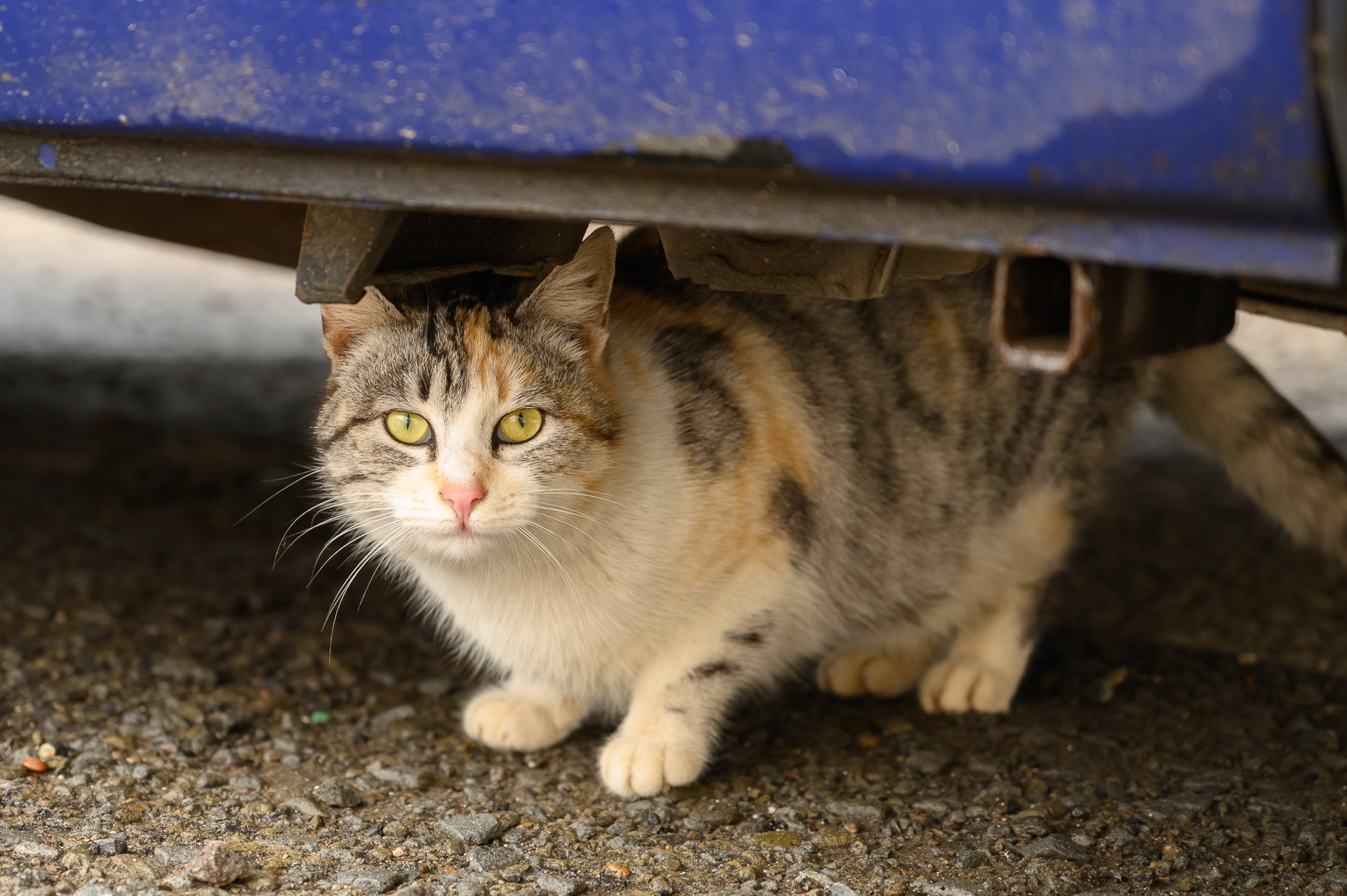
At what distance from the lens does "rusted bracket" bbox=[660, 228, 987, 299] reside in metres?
1.66

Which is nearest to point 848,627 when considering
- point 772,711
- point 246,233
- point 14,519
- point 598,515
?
point 772,711

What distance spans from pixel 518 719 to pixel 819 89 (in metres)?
1.52

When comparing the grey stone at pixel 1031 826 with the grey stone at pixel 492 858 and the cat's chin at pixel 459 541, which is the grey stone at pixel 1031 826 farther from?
the cat's chin at pixel 459 541

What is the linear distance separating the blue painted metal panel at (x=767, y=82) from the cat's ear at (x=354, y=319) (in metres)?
0.54

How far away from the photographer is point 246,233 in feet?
11.0

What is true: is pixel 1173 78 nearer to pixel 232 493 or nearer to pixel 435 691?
pixel 435 691

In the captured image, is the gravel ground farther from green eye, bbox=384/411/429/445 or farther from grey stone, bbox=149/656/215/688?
green eye, bbox=384/411/429/445

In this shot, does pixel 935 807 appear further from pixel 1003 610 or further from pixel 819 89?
pixel 819 89

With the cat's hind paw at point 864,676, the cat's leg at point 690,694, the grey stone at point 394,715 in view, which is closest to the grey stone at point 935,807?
the cat's leg at point 690,694

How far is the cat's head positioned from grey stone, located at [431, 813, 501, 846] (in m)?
0.44

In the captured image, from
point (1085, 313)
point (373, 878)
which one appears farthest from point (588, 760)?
point (1085, 313)

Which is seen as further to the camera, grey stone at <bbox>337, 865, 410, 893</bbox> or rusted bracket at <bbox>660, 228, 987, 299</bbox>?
grey stone at <bbox>337, 865, 410, 893</bbox>

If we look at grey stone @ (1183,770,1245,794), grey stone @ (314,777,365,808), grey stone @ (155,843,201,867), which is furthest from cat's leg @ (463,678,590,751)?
grey stone @ (1183,770,1245,794)

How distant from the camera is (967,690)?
2.54 metres
